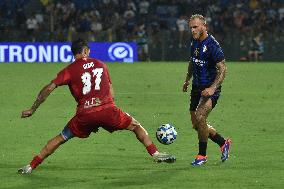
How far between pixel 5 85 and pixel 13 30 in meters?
16.0

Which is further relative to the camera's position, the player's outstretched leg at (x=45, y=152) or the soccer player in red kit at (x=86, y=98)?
the player's outstretched leg at (x=45, y=152)

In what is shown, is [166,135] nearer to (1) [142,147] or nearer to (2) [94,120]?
(1) [142,147]

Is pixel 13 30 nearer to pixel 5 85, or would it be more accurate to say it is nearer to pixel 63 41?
pixel 63 41

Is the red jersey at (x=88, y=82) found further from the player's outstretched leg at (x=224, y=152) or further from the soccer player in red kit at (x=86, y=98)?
the player's outstretched leg at (x=224, y=152)

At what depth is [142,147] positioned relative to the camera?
1430 cm

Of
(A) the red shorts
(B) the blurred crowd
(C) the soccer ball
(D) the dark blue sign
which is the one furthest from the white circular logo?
(A) the red shorts

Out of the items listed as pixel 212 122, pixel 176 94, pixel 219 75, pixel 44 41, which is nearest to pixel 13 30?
pixel 44 41

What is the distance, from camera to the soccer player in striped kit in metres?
12.1

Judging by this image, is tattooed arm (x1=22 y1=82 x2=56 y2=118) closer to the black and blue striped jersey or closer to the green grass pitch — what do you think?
the green grass pitch

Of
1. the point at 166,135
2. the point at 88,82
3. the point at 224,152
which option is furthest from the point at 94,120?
the point at 224,152

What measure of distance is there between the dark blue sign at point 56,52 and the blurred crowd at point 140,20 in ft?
3.88

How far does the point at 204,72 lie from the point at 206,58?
21 centimetres

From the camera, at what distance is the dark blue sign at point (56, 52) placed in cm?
4125

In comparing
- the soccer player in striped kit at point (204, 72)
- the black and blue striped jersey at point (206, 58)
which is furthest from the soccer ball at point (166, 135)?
the black and blue striped jersey at point (206, 58)
